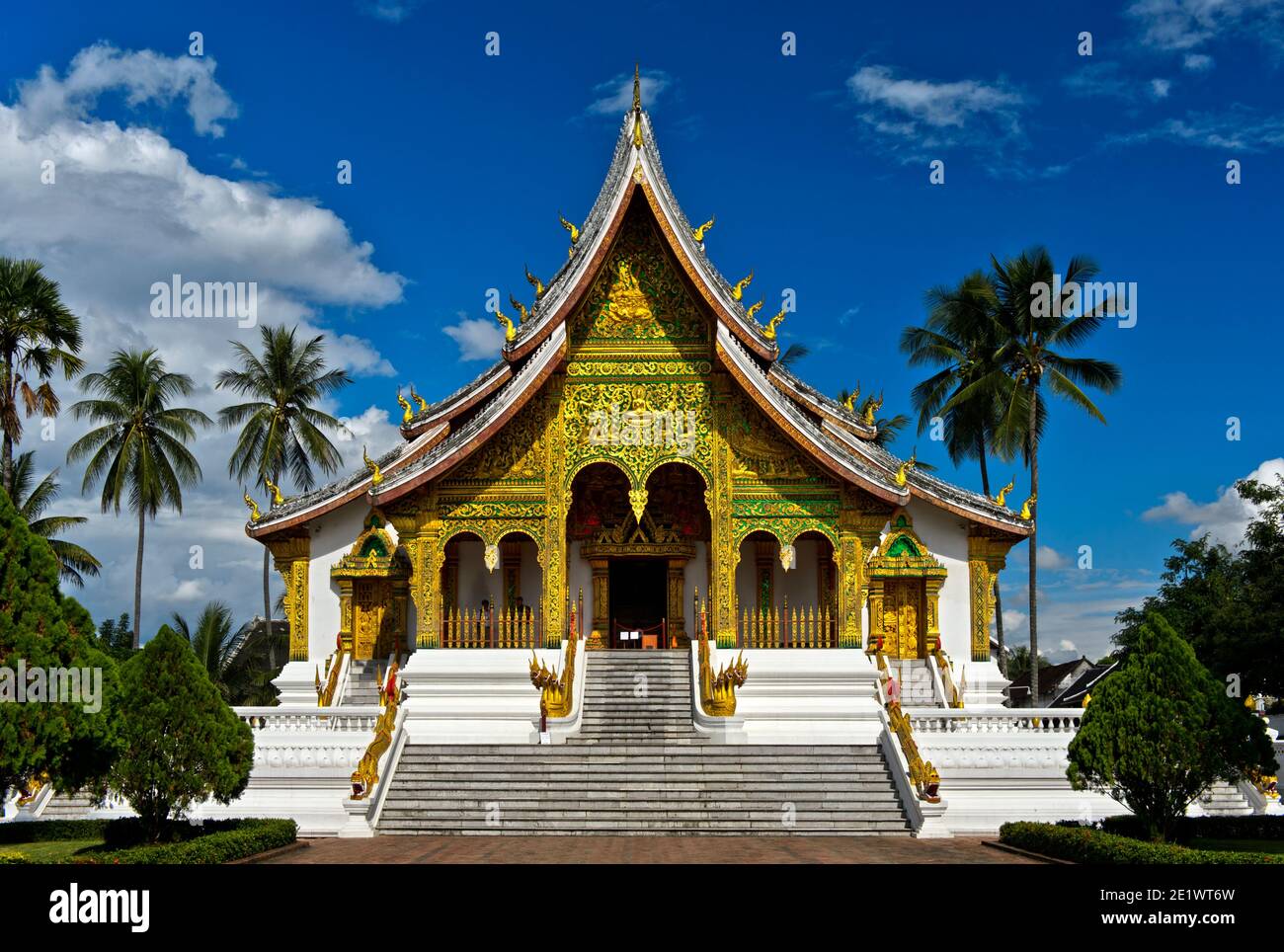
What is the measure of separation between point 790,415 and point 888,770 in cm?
588

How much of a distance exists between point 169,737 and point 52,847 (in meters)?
3.96

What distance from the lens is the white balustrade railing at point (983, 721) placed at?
17.3 metres

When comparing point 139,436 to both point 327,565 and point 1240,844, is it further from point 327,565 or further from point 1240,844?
point 1240,844

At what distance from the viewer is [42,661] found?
10.4 m

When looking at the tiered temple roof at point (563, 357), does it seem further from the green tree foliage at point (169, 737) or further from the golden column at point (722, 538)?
the green tree foliage at point (169, 737)

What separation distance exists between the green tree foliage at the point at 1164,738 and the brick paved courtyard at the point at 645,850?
1.35 m

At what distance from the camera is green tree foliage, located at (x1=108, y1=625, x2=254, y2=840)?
12211 mm

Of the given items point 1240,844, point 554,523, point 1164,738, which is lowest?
point 1240,844

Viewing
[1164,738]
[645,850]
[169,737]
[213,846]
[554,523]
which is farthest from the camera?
[554,523]

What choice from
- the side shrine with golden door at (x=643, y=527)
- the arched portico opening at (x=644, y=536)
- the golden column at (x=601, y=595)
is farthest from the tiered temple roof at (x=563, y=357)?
the golden column at (x=601, y=595)

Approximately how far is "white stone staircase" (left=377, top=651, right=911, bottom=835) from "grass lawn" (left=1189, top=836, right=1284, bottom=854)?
3402 millimetres

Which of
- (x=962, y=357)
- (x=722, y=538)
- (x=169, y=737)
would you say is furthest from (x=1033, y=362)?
(x=169, y=737)
